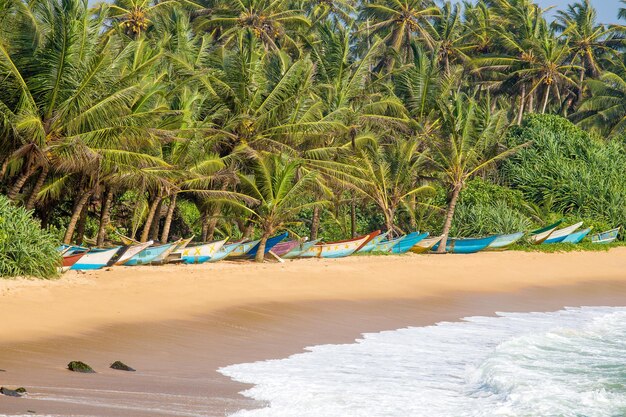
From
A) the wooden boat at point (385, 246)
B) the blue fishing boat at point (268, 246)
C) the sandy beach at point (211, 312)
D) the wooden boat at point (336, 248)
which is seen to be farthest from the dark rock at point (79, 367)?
the wooden boat at point (385, 246)

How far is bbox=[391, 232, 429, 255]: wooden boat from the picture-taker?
90.4ft

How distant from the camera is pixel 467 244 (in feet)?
95.2

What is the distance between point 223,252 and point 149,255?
102 inches

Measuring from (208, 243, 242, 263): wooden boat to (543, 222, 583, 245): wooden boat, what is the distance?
14.0m

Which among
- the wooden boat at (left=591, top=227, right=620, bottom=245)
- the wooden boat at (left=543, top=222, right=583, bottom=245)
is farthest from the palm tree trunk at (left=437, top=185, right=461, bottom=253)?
the wooden boat at (left=591, top=227, right=620, bottom=245)

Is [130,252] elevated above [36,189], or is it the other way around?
[36,189]

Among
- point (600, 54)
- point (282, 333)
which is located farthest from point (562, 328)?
point (600, 54)

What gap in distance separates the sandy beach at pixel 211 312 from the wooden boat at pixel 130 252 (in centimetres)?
48

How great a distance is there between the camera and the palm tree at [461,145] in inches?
1114

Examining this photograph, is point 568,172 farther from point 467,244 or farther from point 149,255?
point 149,255

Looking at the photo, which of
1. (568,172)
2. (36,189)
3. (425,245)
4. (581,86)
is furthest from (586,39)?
(36,189)

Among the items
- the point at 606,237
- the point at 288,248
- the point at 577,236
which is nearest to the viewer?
the point at 288,248

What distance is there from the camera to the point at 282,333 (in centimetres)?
1430

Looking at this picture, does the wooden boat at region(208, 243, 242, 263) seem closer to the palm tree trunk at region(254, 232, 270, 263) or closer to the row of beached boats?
the row of beached boats
